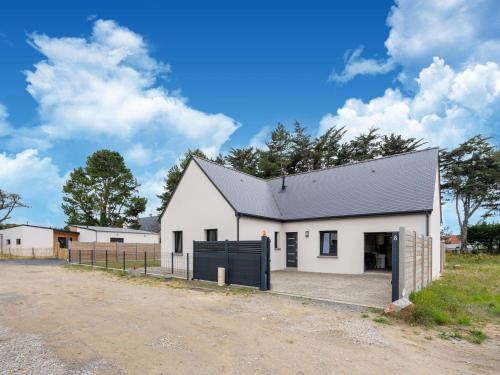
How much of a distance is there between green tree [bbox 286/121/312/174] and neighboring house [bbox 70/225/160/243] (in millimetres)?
18517

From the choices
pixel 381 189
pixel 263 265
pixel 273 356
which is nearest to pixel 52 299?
pixel 263 265

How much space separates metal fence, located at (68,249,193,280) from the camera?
17.0 m

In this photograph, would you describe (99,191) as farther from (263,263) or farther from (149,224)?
(263,263)

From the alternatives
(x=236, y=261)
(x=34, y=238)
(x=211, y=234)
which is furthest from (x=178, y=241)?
(x=34, y=238)

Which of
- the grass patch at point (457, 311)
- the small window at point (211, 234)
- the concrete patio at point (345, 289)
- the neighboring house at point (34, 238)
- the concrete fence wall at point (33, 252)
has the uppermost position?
the small window at point (211, 234)

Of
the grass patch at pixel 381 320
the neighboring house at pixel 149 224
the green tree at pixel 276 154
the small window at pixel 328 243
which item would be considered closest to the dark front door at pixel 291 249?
the small window at pixel 328 243

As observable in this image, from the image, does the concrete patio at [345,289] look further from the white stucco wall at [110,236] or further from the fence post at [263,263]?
the white stucco wall at [110,236]

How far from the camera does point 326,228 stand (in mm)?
17125

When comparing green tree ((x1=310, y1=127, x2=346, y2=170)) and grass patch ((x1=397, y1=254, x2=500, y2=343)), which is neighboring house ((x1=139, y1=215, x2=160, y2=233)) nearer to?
green tree ((x1=310, y1=127, x2=346, y2=170))

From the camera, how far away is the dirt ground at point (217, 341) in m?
4.60

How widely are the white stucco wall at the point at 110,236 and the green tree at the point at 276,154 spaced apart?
1513cm

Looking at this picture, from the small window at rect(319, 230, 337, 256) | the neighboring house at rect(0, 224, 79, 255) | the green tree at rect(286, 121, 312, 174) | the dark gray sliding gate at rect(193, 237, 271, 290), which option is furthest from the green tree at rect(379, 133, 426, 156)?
the neighboring house at rect(0, 224, 79, 255)

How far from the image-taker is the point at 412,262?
9.32 metres

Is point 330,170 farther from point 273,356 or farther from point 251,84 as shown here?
point 273,356
